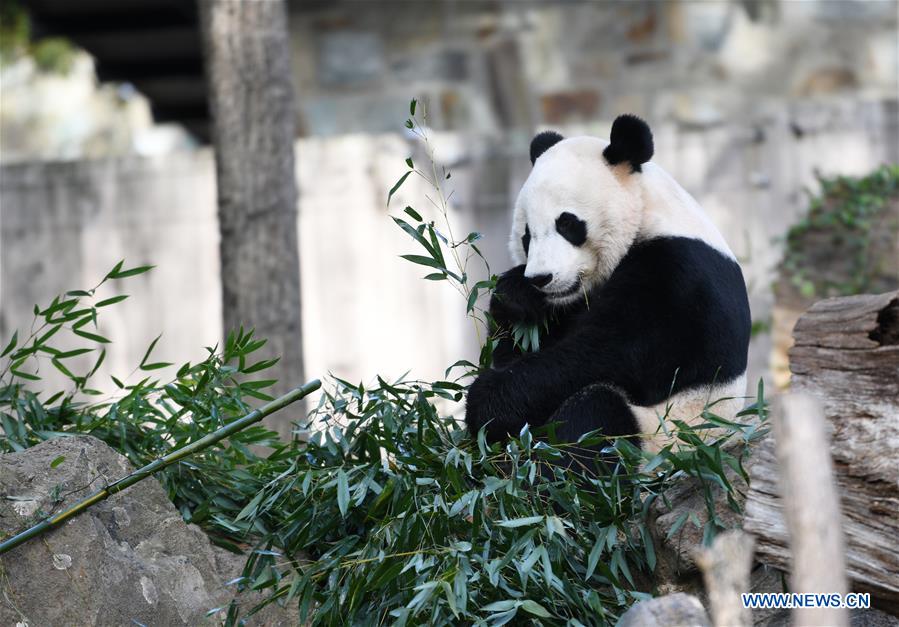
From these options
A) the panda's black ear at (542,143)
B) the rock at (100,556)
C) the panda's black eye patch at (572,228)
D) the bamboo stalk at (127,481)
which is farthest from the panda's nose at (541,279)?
the rock at (100,556)

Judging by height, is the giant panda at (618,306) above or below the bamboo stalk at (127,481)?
above

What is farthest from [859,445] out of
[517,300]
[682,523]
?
[517,300]

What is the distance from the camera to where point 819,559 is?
137cm

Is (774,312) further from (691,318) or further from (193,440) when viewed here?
(193,440)

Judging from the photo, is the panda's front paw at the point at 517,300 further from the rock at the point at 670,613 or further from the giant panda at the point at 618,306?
the rock at the point at 670,613

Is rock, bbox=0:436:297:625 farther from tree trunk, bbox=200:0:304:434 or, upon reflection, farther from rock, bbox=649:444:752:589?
tree trunk, bbox=200:0:304:434

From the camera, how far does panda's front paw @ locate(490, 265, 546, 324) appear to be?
3.20 meters

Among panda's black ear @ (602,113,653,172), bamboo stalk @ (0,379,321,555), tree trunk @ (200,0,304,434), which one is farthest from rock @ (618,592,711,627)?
tree trunk @ (200,0,304,434)

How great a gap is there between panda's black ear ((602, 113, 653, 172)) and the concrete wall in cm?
333

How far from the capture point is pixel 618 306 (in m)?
3.05

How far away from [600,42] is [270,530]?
575 centimetres

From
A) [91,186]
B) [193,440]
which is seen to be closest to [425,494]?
[193,440]

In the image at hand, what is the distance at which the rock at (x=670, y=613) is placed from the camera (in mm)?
1765

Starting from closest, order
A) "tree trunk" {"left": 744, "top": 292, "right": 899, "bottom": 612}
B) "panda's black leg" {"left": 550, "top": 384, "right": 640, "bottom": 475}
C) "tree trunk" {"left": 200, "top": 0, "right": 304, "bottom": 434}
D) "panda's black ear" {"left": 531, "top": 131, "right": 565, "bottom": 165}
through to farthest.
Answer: "tree trunk" {"left": 744, "top": 292, "right": 899, "bottom": 612}
"panda's black leg" {"left": 550, "top": 384, "right": 640, "bottom": 475}
"panda's black ear" {"left": 531, "top": 131, "right": 565, "bottom": 165}
"tree trunk" {"left": 200, "top": 0, "right": 304, "bottom": 434}
